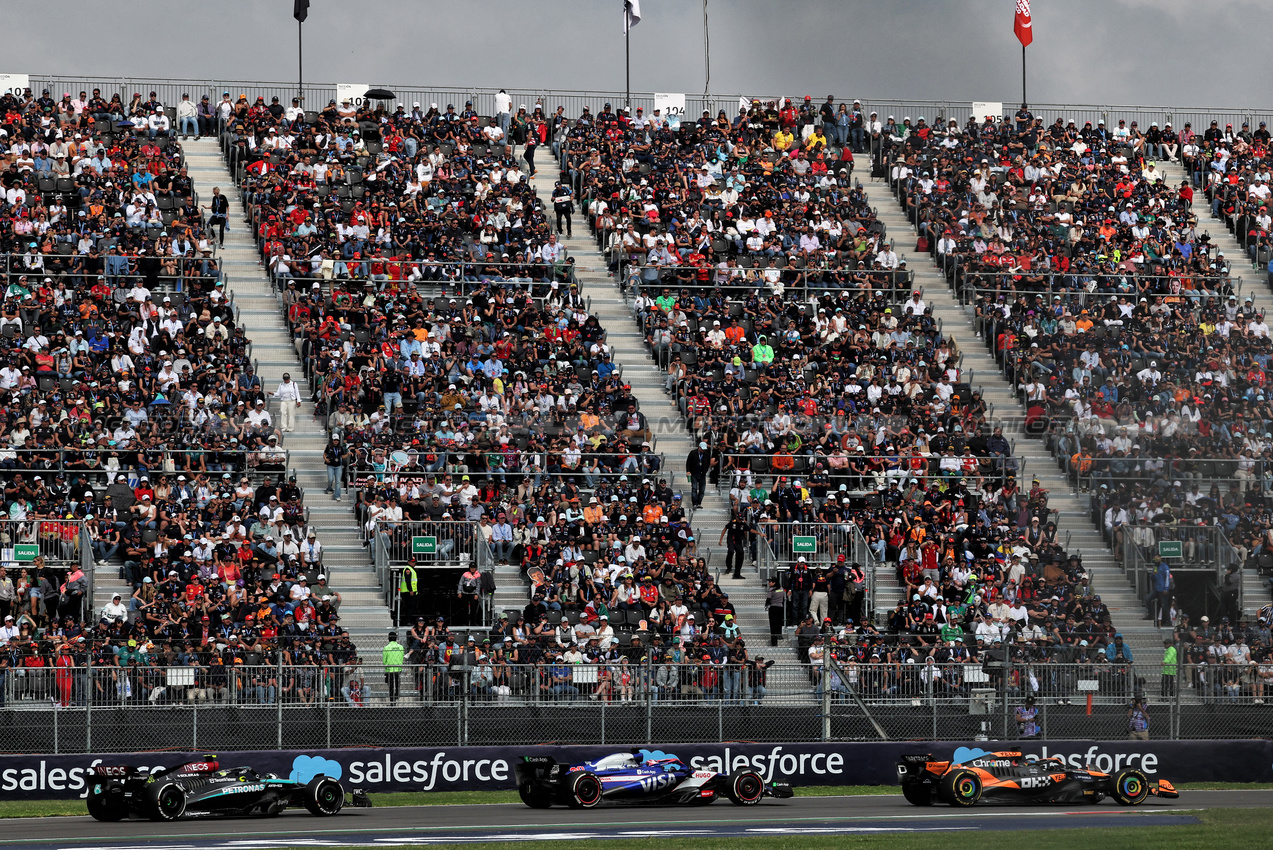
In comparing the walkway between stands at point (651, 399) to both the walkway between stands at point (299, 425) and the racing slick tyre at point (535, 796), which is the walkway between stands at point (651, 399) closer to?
the walkway between stands at point (299, 425)

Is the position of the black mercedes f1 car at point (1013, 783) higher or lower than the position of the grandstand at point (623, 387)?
lower

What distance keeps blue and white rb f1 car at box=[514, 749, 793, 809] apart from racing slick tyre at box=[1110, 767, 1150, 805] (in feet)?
15.1

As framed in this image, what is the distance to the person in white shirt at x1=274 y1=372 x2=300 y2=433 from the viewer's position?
37.9 metres

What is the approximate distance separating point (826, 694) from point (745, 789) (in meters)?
3.16

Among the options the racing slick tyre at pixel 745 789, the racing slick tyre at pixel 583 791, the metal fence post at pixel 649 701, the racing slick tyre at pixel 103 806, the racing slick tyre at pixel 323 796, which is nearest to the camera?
the racing slick tyre at pixel 103 806

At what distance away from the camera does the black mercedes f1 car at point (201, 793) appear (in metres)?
23.9

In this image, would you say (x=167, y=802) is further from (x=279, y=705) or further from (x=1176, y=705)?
(x=1176, y=705)

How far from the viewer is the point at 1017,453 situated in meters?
40.5

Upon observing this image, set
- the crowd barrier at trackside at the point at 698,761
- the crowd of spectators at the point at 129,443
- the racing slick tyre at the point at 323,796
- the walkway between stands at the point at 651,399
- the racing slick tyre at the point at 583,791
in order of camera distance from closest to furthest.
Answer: the racing slick tyre at the point at 323,796 → the racing slick tyre at the point at 583,791 → the crowd barrier at trackside at the point at 698,761 → the crowd of spectators at the point at 129,443 → the walkway between stands at the point at 651,399

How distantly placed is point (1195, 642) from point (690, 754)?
396 inches

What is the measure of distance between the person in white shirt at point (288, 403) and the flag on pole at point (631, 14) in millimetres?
20991

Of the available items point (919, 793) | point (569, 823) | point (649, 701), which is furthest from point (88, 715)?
point (919, 793)

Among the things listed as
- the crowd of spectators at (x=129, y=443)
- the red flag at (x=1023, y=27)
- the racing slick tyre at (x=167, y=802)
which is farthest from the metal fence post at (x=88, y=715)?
the red flag at (x=1023, y=27)

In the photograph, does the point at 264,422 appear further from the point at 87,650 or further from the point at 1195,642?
the point at 1195,642
